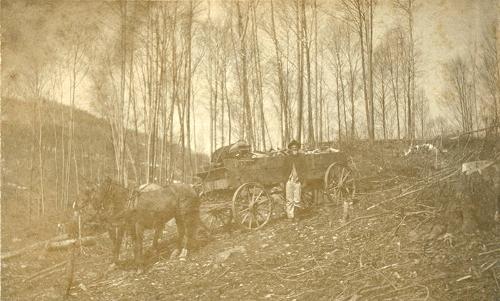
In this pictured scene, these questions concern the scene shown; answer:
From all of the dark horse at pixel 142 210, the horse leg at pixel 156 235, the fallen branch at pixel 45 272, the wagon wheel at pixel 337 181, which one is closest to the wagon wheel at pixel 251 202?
the dark horse at pixel 142 210

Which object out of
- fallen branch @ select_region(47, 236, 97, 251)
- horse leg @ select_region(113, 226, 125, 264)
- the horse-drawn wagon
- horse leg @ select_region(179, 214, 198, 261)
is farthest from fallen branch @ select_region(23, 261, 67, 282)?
the horse-drawn wagon

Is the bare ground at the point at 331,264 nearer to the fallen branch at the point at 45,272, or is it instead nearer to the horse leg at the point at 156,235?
the fallen branch at the point at 45,272

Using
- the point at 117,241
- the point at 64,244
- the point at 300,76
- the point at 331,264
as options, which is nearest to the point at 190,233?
the point at 117,241

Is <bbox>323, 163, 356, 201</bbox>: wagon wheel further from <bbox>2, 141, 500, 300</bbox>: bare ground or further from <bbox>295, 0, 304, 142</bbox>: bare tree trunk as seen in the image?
<bbox>295, 0, 304, 142</bbox>: bare tree trunk

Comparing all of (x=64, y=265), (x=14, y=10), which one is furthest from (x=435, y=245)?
(x=14, y=10)

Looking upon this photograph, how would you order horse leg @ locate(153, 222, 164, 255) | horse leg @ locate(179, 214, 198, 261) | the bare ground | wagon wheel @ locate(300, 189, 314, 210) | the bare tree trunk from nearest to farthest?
the bare ground < horse leg @ locate(153, 222, 164, 255) < horse leg @ locate(179, 214, 198, 261) < wagon wheel @ locate(300, 189, 314, 210) < the bare tree trunk

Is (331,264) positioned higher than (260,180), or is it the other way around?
(260,180)

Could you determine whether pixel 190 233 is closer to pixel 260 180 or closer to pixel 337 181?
pixel 260 180

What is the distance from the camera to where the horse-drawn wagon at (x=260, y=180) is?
969 centimetres

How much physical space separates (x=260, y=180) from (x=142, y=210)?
287 centimetres

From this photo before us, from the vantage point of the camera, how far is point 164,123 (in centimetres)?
1750

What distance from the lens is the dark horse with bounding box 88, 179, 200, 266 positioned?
8.34m

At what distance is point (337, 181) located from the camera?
11203 mm

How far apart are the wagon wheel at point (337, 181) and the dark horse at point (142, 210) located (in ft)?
11.8
